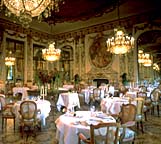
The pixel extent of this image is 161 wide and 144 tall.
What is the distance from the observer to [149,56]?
1544 cm

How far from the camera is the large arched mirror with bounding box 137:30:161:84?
13.4m

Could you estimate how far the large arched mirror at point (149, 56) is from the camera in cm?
1344

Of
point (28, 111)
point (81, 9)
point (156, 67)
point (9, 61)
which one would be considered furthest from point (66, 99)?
point (156, 67)

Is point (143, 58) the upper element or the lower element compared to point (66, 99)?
upper

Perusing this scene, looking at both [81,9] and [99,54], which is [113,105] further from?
[99,54]

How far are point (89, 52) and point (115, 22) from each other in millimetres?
2819

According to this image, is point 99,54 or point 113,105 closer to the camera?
point 113,105

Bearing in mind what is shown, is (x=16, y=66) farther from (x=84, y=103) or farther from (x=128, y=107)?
(x=128, y=107)

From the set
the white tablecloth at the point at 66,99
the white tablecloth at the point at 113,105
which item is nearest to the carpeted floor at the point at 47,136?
the white tablecloth at the point at 113,105

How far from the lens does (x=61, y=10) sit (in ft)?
32.6

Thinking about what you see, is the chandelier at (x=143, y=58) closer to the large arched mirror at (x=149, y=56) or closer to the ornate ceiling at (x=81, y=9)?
the large arched mirror at (x=149, y=56)

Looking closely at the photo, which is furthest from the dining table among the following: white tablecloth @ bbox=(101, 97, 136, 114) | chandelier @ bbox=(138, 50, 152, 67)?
chandelier @ bbox=(138, 50, 152, 67)

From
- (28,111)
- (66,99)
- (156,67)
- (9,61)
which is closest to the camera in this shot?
(28,111)

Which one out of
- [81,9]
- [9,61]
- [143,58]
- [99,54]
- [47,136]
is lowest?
[47,136]
